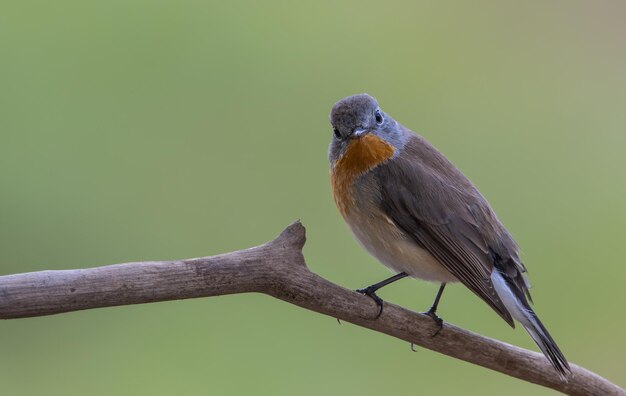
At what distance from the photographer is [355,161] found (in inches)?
114

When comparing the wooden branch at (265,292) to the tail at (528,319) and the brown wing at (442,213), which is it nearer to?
the tail at (528,319)

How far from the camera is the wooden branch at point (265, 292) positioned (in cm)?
209

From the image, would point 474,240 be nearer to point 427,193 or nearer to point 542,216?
point 427,193

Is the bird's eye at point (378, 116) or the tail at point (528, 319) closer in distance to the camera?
the tail at point (528, 319)

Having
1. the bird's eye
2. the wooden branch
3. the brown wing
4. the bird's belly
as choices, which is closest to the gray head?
the bird's eye

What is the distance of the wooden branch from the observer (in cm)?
209

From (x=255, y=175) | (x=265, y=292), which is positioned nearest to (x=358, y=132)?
(x=265, y=292)

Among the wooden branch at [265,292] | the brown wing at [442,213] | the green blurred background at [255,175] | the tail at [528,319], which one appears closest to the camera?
the wooden branch at [265,292]

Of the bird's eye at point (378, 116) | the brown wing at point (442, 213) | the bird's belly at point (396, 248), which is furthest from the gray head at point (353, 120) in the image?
the bird's belly at point (396, 248)

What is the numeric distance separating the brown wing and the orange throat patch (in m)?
0.04

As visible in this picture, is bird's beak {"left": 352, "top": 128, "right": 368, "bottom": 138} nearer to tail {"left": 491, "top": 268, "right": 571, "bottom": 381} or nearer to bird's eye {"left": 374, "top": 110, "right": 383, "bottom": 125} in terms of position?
bird's eye {"left": 374, "top": 110, "right": 383, "bottom": 125}

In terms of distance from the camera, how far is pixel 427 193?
2.90 metres

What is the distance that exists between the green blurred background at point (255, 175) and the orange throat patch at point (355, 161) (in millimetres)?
1148

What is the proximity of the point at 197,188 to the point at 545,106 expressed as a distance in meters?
2.09
